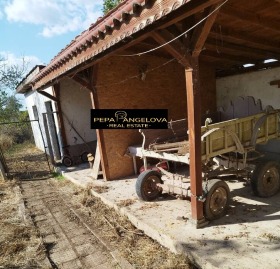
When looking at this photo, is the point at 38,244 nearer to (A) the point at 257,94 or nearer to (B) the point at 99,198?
(B) the point at 99,198

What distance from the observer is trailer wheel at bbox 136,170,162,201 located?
5.82 meters

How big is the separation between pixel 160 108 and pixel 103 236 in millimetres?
4387

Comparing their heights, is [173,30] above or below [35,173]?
above

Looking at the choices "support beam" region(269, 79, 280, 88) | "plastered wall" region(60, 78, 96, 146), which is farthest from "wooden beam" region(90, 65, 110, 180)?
"support beam" region(269, 79, 280, 88)

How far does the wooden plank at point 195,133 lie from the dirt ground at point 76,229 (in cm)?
89

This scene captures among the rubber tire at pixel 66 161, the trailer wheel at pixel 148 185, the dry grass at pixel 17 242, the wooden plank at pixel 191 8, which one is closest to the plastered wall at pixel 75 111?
the rubber tire at pixel 66 161

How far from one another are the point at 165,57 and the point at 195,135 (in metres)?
4.55

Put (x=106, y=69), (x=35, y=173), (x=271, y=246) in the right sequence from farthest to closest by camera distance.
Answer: (x=35, y=173) < (x=106, y=69) < (x=271, y=246)

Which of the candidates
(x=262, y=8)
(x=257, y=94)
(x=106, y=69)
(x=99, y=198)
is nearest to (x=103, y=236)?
(x=99, y=198)

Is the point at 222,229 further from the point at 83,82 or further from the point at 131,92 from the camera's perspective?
the point at 83,82

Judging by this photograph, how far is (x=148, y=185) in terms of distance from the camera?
5996mm

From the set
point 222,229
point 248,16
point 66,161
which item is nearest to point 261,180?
point 222,229

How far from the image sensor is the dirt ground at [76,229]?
4156 millimetres

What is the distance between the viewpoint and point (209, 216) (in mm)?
4637
